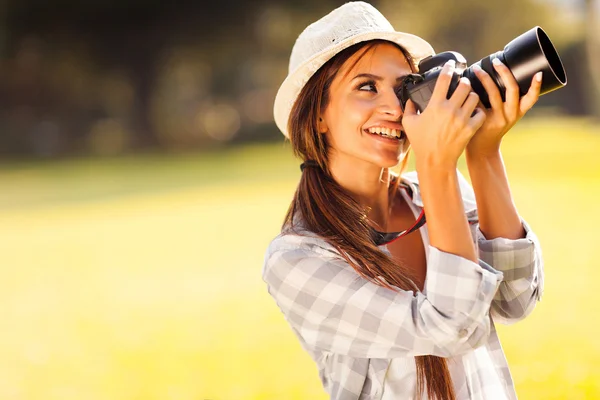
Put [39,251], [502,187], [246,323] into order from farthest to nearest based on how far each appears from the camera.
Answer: [39,251]
[246,323]
[502,187]

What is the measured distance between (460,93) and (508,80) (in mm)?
167

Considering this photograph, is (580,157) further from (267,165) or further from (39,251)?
(39,251)

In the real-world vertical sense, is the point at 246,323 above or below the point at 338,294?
below

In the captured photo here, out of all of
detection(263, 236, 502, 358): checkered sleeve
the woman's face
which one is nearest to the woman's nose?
the woman's face

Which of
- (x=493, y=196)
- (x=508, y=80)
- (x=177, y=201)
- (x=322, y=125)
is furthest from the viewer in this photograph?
(x=177, y=201)

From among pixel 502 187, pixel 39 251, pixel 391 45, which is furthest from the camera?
pixel 39 251

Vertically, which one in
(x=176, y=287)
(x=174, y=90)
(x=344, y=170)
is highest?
(x=344, y=170)

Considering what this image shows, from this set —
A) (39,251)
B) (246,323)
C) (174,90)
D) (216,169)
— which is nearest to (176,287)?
(246,323)

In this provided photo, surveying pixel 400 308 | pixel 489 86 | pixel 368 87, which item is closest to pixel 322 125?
pixel 368 87

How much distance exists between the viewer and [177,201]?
11828 millimetres

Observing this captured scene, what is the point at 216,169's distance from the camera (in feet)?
54.1

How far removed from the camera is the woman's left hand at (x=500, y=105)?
5.67 ft

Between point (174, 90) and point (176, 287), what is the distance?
2404 centimetres

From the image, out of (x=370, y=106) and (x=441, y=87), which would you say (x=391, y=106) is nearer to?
(x=370, y=106)
